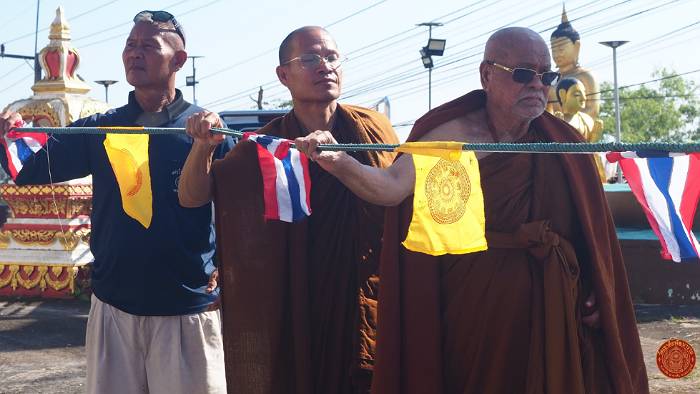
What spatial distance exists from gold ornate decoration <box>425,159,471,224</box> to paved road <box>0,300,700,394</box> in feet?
12.4

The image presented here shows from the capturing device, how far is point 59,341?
8406 millimetres

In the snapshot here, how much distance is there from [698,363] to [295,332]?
4.04 metres

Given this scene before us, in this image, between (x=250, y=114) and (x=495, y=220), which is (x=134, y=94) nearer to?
(x=495, y=220)

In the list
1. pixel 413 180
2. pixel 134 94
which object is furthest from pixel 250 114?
pixel 413 180

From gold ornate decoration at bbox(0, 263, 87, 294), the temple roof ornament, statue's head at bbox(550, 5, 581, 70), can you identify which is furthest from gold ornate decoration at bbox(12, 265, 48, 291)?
statue's head at bbox(550, 5, 581, 70)

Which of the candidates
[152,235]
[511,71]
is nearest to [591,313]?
[511,71]

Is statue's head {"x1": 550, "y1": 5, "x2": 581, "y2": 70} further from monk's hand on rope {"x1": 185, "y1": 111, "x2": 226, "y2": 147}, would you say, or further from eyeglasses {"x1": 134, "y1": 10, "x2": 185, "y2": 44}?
monk's hand on rope {"x1": 185, "y1": 111, "x2": 226, "y2": 147}

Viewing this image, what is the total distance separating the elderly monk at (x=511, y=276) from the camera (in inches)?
131

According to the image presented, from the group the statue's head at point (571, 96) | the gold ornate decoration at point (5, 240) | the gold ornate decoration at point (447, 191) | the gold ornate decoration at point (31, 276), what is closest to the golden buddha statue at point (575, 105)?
the statue's head at point (571, 96)

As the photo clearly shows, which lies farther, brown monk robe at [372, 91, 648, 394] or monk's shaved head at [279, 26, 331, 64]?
monk's shaved head at [279, 26, 331, 64]

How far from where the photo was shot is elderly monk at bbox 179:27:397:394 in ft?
13.0

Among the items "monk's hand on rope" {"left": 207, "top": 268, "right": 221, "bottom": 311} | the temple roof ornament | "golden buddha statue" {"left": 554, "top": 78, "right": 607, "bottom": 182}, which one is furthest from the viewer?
"golden buddha statue" {"left": 554, "top": 78, "right": 607, "bottom": 182}

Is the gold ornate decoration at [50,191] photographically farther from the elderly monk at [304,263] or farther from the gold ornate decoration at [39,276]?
the elderly monk at [304,263]

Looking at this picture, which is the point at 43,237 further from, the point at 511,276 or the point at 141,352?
the point at 511,276
